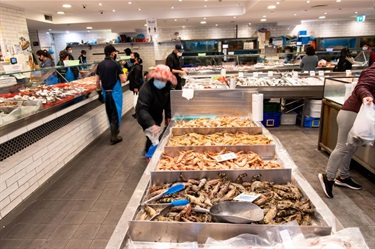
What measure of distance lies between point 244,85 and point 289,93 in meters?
1.03

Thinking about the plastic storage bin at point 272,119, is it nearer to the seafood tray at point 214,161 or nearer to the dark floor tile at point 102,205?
the seafood tray at point 214,161

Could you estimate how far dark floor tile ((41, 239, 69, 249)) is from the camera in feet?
8.83

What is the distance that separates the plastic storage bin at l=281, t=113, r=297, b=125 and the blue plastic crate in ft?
0.98

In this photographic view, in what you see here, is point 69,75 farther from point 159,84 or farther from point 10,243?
point 10,243

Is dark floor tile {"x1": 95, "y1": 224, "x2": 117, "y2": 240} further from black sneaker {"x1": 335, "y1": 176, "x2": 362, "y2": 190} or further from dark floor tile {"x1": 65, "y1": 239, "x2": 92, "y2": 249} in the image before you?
black sneaker {"x1": 335, "y1": 176, "x2": 362, "y2": 190}

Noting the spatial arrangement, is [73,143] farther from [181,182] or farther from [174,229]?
[174,229]

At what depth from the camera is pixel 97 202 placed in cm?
349

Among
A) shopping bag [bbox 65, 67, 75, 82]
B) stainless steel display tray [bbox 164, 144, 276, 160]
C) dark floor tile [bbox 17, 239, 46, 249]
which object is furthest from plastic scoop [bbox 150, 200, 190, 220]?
shopping bag [bbox 65, 67, 75, 82]

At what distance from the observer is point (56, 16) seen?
11.0 metres

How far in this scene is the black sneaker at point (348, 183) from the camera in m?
3.60

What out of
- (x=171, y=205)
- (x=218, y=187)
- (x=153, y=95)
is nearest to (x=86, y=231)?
(x=171, y=205)

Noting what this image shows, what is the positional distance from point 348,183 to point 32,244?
3905mm

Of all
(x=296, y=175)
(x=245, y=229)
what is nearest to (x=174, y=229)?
(x=245, y=229)

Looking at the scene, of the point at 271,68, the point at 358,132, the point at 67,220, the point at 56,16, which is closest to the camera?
the point at 358,132
